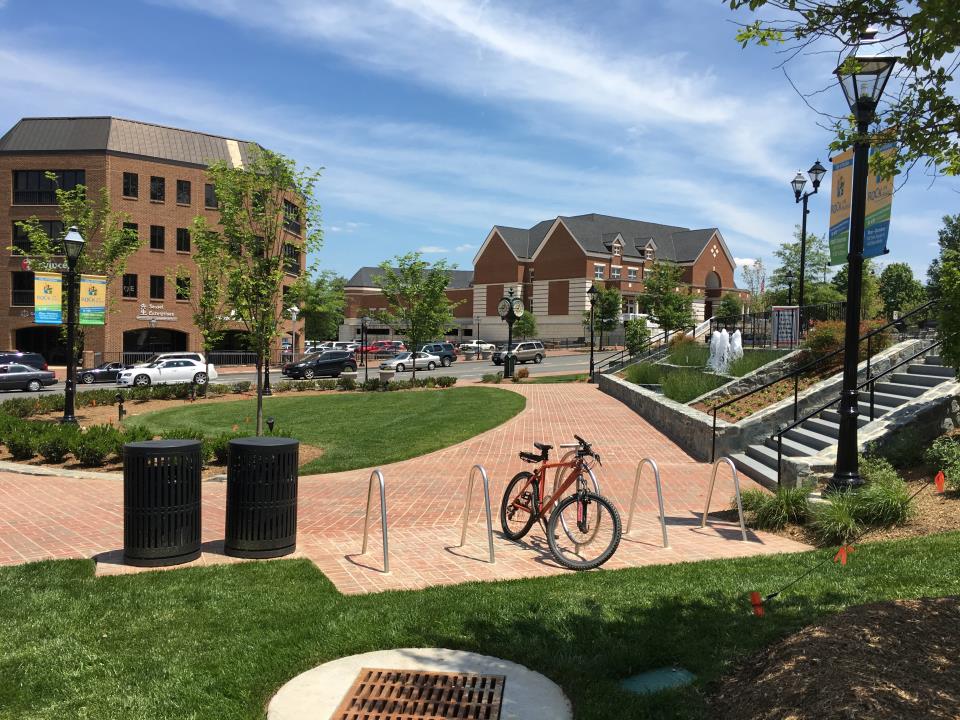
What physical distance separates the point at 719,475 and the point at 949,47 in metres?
8.81

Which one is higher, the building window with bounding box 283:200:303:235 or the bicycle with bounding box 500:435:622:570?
the building window with bounding box 283:200:303:235

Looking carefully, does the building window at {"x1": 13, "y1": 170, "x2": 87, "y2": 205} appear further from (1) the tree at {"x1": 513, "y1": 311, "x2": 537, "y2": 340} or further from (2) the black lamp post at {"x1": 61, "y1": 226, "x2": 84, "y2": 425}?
(1) the tree at {"x1": 513, "y1": 311, "x2": 537, "y2": 340}

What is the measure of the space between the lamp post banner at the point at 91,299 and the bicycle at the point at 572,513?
57.0 ft

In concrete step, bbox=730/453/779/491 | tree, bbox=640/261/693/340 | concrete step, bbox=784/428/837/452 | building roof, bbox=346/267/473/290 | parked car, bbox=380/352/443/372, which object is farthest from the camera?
building roof, bbox=346/267/473/290

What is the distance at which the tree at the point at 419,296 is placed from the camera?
33.0m

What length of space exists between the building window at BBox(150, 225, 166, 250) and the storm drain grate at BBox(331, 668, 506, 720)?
51.0m

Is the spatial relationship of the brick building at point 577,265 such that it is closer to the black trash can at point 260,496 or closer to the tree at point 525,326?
the tree at point 525,326

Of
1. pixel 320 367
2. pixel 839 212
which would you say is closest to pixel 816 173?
pixel 839 212

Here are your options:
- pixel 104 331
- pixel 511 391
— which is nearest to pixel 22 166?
pixel 104 331

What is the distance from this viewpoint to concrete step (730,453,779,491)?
10.7m

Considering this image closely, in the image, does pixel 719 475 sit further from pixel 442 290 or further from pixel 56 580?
pixel 442 290

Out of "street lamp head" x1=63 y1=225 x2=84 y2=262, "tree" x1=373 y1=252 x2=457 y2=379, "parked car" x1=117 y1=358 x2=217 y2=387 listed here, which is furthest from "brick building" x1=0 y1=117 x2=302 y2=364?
"street lamp head" x1=63 y1=225 x2=84 y2=262

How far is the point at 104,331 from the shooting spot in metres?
46.8

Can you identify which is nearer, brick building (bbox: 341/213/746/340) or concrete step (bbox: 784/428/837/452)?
concrete step (bbox: 784/428/837/452)
